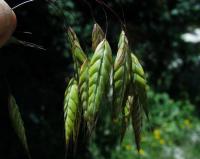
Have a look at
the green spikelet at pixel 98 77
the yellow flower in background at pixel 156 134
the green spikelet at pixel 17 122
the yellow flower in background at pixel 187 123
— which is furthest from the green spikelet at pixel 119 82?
the yellow flower in background at pixel 187 123

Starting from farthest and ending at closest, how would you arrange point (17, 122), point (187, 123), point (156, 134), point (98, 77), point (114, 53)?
point (187, 123) < point (156, 134) < point (114, 53) < point (17, 122) < point (98, 77)

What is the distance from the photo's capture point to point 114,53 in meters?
3.38

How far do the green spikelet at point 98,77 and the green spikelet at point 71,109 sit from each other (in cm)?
6

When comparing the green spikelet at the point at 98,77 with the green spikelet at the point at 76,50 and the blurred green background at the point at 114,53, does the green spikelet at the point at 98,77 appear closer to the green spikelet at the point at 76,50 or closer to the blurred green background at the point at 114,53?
the green spikelet at the point at 76,50

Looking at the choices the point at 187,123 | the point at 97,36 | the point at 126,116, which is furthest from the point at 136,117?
the point at 187,123

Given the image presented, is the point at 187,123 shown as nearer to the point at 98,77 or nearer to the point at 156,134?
the point at 156,134

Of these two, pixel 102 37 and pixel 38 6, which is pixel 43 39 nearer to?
pixel 38 6

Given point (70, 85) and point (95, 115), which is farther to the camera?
point (70, 85)

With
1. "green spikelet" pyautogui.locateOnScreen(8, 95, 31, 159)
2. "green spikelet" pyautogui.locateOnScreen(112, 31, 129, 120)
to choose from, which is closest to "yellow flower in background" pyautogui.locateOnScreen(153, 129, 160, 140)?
"green spikelet" pyautogui.locateOnScreen(8, 95, 31, 159)

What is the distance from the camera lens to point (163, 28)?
4.62 metres

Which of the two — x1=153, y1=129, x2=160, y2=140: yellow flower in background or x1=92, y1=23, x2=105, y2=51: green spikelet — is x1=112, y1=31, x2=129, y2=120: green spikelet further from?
x1=153, y1=129, x2=160, y2=140: yellow flower in background

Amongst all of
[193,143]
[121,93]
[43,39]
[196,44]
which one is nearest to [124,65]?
Answer: [121,93]

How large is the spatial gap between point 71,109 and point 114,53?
257 centimetres

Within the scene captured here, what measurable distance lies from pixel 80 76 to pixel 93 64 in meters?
0.03
